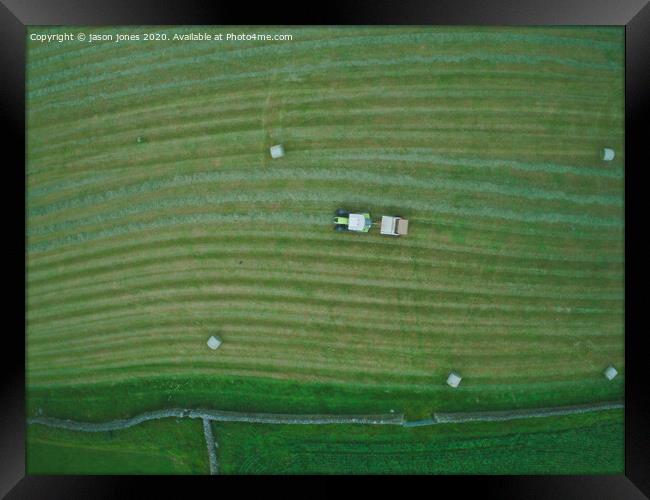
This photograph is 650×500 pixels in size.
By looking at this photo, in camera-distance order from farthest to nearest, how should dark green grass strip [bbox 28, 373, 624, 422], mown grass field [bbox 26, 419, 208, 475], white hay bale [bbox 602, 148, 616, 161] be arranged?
mown grass field [bbox 26, 419, 208, 475] → dark green grass strip [bbox 28, 373, 624, 422] → white hay bale [bbox 602, 148, 616, 161]

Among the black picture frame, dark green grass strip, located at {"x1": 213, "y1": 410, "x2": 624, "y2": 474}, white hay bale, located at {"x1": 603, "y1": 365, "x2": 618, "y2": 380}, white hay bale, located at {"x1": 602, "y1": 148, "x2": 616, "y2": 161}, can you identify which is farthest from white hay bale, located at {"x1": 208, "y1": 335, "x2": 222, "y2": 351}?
white hay bale, located at {"x1": 602, "y1": 148, "x2": 616, "y2": 161}

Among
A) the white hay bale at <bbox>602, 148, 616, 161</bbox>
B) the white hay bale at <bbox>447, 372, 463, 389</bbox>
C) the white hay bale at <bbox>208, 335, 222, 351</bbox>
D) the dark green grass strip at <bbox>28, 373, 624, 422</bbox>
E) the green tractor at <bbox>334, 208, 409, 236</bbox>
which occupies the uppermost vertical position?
the white hay bale at <bbox>602, 148, 616, 161</bbox>

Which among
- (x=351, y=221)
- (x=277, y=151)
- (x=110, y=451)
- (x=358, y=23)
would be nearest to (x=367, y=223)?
(x=351, y=221)

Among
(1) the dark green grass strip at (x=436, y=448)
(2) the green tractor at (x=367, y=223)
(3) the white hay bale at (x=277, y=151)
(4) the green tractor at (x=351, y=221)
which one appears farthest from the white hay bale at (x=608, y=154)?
(3) the white hay bale at (x=277, y=151)

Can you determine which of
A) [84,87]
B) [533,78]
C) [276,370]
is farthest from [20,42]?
[533,78]

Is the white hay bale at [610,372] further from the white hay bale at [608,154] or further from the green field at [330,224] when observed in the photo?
the white hay bale at [608,154]

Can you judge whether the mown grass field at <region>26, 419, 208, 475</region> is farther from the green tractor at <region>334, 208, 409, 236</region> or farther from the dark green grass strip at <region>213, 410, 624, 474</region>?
the green tractor at <region>334, 208, 409, 236</region>
